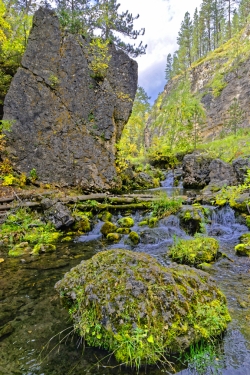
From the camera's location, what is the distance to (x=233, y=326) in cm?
340

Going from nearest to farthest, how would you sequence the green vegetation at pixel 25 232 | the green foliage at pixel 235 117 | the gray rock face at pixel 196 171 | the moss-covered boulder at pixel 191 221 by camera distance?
the green vegetation at pixel 25 232 → the moss-covered boulder at pixel 191 221 → the gray rock face at pixel 196 171 → the green foliage at pixel 235 117

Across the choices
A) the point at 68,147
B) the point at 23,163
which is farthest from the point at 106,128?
the point at 23,163

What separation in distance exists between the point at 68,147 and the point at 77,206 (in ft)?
16.2

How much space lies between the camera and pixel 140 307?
2980 millimetres

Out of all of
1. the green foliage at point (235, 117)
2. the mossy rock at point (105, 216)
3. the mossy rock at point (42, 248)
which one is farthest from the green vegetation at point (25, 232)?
the green foliage at point (235, 117)

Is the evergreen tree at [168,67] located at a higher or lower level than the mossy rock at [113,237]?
higher

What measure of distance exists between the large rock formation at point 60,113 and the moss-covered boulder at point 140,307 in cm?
1082

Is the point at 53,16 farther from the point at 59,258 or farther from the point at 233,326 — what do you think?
the point at 233,326

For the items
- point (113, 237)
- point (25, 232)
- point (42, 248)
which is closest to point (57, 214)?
point (25, 232)

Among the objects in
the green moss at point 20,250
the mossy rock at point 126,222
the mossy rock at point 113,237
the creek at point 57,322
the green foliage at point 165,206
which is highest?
the green foliage at point 165,206

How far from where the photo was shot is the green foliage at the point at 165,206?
Answer: 970 cm

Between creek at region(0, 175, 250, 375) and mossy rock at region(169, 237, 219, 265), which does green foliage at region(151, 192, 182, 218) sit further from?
mossy rock at region(169, 237, 219, 265)

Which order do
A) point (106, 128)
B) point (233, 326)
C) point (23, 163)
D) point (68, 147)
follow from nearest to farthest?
point (233, 326) → point (23, 163) → point (68, 147) → point (106, 128)

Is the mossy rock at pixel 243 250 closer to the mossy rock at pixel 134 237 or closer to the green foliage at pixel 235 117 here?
the mossy rock at pixel 134 237
